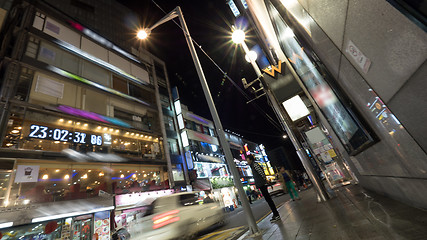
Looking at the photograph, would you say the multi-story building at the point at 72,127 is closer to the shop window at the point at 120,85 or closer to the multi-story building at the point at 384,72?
the shop window at the point at 120,85

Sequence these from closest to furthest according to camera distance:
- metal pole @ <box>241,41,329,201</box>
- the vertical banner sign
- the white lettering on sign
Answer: the white lettering on sign, metal pole @ <box>241,41,329,201</box>, the vertical banner sign

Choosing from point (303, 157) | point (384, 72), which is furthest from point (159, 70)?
point (384, 72)

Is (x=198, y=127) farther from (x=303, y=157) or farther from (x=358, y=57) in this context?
(x=358, y=57)

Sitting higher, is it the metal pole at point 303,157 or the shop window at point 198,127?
the shop window at point 198,127

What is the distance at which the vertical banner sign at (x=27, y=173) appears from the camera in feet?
36.9

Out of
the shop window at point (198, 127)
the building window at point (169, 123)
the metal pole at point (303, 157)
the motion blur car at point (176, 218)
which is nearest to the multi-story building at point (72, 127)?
the building window at point (169, 123)

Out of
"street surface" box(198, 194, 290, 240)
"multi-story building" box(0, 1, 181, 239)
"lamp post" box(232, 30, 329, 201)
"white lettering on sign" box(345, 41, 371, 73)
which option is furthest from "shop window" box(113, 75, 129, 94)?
"white lettering on sign" box(345, 41, 371, 73)

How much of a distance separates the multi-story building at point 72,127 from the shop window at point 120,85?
0.14 meters

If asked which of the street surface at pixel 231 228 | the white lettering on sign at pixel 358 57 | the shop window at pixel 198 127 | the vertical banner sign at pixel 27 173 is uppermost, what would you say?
the shop window at pixel 198 127

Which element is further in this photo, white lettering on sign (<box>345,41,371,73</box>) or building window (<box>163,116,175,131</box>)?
building window (<box>163,116,175,131</box>)

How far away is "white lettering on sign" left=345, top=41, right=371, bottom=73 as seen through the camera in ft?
8.14

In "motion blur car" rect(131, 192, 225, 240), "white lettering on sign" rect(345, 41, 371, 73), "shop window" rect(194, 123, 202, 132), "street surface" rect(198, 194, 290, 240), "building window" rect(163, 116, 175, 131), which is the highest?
"shop window" rect(194, 123, 202, 132)

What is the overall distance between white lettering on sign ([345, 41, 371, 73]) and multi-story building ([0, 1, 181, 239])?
25.7 ft

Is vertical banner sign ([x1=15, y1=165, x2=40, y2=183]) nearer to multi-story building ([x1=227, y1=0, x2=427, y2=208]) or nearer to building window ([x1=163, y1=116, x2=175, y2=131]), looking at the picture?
building window ([x1=163, y1=116, x2=175, y2=131])
